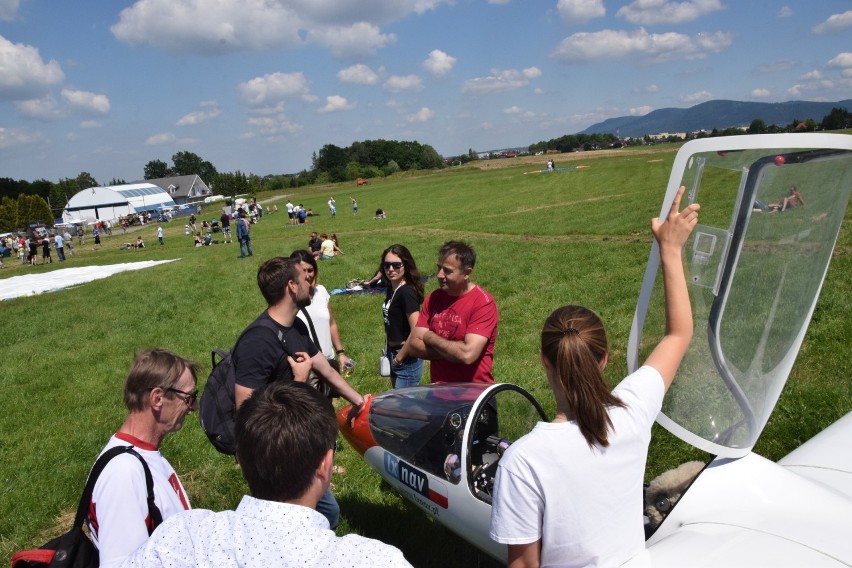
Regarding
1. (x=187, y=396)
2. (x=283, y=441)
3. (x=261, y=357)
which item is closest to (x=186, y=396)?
(x=187, y=396)

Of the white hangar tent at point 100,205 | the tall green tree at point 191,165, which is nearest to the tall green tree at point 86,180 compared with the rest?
the tall green tree at point 191,165

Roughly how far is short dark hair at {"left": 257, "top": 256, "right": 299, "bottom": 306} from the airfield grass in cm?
215

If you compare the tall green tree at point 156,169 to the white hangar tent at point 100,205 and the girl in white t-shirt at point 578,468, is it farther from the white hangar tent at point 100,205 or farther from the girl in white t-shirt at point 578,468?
the girl in white t-shirt at point 578,468

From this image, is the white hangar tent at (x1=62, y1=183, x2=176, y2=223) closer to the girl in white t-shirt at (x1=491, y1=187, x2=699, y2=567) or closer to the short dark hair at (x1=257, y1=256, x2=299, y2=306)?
the short dark hair at (x1=257, y1=256, x2=299, y2=306)

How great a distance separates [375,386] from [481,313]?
360 cm

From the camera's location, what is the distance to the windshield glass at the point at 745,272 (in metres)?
2.38

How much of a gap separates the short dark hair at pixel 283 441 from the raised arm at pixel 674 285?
1.46m

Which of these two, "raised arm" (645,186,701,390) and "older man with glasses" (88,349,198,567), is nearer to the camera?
"older man with glasses" (88,349,198,567)

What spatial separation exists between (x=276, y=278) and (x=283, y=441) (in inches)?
85.2

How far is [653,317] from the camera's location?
110 inches

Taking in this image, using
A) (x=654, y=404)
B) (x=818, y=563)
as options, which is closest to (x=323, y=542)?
(x=654, y=404)

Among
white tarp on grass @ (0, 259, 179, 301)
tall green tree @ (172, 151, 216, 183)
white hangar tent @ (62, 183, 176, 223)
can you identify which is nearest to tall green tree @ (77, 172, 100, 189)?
tall green tree @ (172, 151, 216, 183)

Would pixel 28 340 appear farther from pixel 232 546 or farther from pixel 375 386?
pixel 232 546

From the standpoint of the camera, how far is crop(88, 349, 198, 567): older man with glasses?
234 cm
